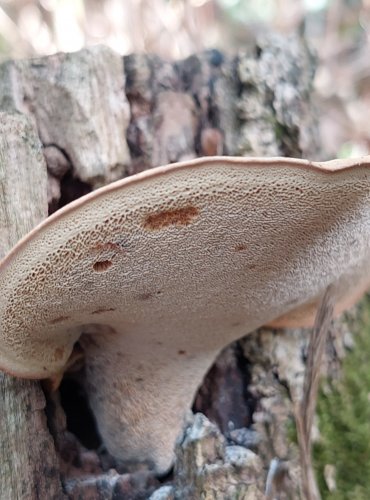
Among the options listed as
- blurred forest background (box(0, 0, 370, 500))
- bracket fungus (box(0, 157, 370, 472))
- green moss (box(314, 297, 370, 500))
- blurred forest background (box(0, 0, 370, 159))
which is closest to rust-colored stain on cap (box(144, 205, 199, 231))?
bracket fungus (box(0, 157, 370, 472))

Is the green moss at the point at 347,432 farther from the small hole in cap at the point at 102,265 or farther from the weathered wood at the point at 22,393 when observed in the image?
the small hole in cap at the point at 102,265

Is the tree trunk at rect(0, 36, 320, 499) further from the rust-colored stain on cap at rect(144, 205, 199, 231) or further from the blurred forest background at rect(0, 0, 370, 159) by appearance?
the blurred forest background at rect(0, 0, 370, 159)

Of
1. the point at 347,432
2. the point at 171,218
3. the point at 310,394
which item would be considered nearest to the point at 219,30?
the point at 347,432

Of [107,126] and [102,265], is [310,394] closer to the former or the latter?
[102,265]

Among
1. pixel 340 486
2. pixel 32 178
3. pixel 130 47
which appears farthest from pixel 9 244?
pixel 130 47

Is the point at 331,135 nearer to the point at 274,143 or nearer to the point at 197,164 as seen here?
the point at 274,143

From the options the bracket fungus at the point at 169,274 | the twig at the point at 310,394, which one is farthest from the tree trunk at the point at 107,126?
the twig at the point at 310,394

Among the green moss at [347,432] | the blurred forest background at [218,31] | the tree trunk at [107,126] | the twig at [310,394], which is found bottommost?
the green moss at [347,432]
